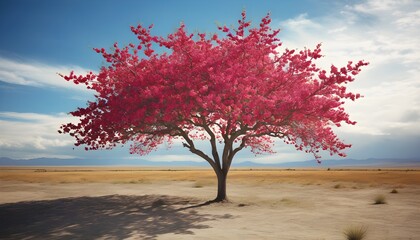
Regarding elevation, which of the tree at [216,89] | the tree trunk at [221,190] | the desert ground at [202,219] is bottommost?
the desert ground at [202,219]

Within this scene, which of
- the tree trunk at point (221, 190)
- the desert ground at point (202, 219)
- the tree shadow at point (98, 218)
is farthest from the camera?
the tree trunk at point (221, 190)

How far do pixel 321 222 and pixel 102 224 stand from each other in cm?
1054

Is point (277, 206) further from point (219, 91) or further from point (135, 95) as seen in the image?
point (135, 95)

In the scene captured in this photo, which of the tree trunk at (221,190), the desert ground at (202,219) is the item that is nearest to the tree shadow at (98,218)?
the desert ground at (202,219)

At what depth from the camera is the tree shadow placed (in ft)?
50.1

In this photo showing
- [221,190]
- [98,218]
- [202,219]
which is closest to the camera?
[202,219]

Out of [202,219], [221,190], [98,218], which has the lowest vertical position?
[202,219]

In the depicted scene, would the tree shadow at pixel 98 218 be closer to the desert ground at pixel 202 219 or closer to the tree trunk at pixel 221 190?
the desert ground at pixel 202 219

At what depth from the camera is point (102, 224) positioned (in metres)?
17.2

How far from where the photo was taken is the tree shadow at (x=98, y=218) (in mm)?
15258

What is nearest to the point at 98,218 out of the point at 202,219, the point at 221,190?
the point at 202,219

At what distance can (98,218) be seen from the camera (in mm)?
19031

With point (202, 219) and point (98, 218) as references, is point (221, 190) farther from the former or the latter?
point (98, 218)

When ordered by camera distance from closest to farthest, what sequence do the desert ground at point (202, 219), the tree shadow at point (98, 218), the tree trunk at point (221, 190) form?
the desert ground at point (202, 219)
the tree shadow at point (98, 218)
the tree trunk at point (221, 190)
